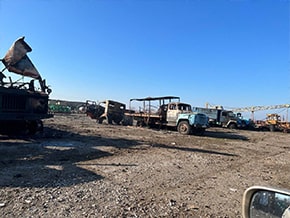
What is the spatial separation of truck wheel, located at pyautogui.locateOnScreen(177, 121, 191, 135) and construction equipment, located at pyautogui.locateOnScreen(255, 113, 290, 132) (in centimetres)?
1606

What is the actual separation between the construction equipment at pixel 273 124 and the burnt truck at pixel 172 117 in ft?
→ 49.1

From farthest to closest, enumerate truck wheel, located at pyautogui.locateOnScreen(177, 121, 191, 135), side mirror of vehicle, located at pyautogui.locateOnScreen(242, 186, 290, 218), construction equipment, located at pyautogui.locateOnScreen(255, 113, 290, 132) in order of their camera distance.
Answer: construction equipment, located at pyautogui.locateOnScreen(255, 113, 290, 132) → truck wheel, located at pyautogui.locateOnScreen(177, 121, 191, 135) → side mirror of vehicle, located at pyautogui.locateOnScreen(242, 186, 290, 218)

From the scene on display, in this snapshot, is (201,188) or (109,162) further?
(109,162)

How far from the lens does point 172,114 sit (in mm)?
18047

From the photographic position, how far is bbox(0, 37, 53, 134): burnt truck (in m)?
8.63

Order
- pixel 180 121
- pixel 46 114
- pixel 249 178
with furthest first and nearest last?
pixel 180 121
pixel 46 114
pixel 249 178

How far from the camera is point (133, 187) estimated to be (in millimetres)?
4410

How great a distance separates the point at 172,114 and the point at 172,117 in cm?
23

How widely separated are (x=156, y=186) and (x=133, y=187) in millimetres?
462

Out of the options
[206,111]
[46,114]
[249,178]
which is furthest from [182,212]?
[206,111]

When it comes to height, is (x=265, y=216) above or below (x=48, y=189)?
above

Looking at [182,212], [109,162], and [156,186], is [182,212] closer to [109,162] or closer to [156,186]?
[156,186]

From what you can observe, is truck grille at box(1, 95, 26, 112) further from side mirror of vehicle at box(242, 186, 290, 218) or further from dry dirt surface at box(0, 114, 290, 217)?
side mirror of vehicle at box(242, 186, 290, 218)

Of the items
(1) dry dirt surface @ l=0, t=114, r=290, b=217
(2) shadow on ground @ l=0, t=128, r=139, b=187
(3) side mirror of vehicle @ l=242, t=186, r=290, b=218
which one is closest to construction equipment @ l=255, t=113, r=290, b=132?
(1) dry dirt surface @ l=0, t=114, r=290, b=217
